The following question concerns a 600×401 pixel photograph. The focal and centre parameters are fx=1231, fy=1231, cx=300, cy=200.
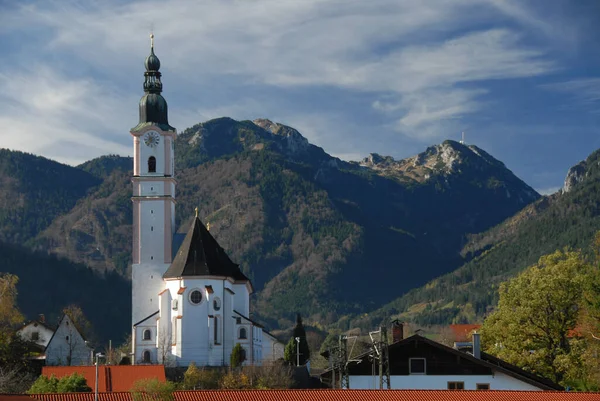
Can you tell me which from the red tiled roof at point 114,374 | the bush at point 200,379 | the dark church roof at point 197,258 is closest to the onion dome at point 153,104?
the dark church roof at point 197,258

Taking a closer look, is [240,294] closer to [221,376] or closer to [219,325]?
[219,325]

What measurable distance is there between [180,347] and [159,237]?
1540cm

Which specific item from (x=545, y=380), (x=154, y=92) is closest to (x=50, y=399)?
(x=545, y=380)

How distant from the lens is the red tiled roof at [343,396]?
56.8 meters

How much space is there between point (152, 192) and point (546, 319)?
5260 cm

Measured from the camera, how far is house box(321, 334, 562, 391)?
66.2 meters

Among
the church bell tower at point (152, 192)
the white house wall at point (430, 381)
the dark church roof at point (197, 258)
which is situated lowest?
the white house wall at point (430, 381)

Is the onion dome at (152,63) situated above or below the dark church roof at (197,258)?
above

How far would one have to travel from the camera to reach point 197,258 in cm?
10600

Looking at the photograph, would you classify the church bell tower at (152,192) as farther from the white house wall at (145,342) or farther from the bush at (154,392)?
the bush at (154,392)

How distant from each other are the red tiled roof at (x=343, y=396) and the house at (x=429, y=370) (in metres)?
7.25

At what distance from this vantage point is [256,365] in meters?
104

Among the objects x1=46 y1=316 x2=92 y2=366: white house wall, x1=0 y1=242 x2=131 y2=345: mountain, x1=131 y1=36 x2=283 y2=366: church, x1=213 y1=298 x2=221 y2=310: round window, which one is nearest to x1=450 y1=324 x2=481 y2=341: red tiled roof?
x1=131 y1=36 x2=283 y2=366: church

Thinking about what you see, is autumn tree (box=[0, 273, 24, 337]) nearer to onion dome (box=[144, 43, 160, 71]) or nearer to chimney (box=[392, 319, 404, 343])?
onion dome (box=[144, 43, 160, 71])
